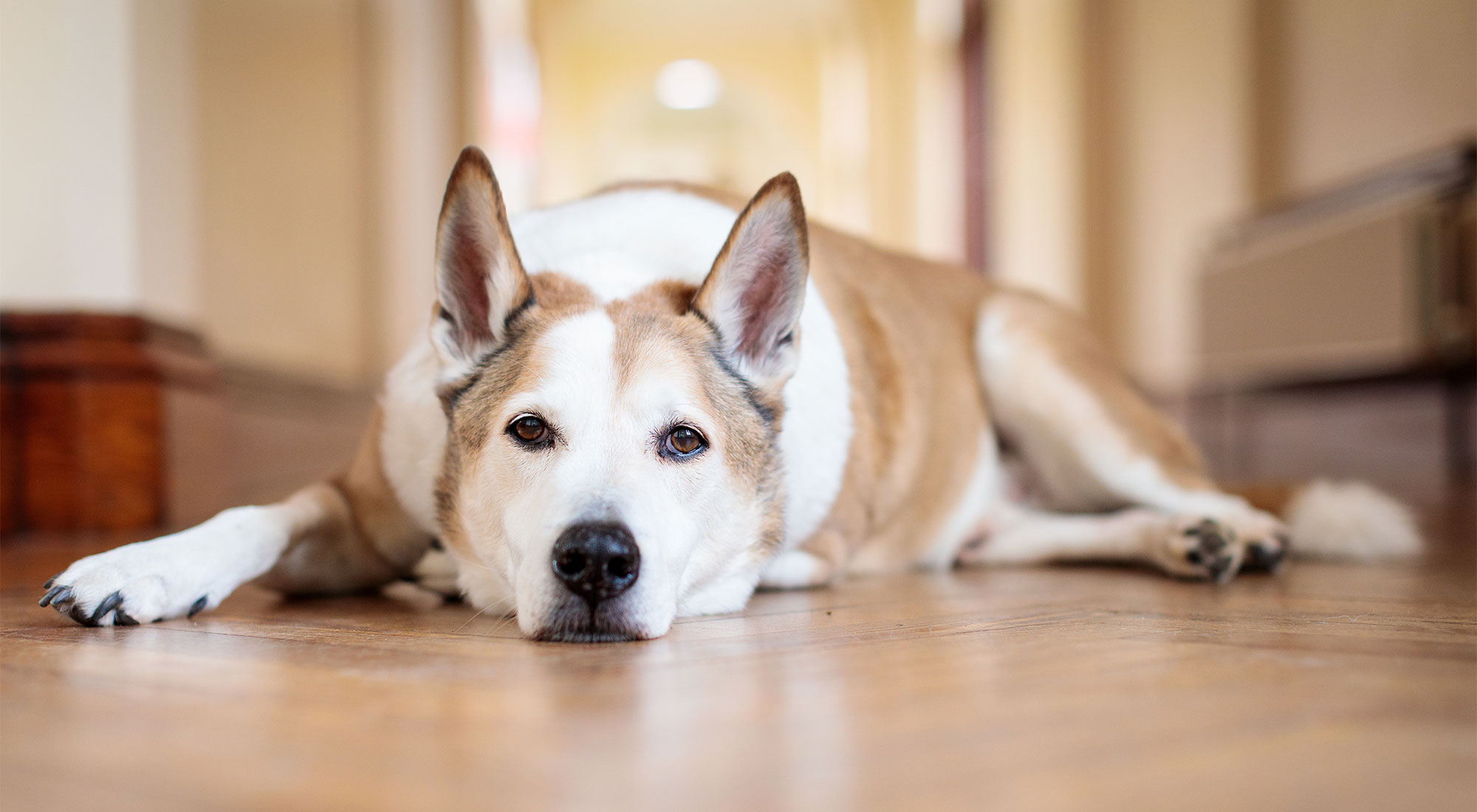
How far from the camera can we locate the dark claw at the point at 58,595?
1.56m

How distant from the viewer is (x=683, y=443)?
5.57 feet

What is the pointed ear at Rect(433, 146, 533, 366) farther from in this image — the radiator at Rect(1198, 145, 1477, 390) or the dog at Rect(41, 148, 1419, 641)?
the radiator at Rect(1198, 145, 1477, 390)

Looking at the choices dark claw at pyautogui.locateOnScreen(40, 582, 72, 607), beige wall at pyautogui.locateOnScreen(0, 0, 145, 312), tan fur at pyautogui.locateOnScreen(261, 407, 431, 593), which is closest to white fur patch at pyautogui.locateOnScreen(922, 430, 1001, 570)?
tan fur at pyautogui.locateOnScreen(261, 407, 431, 593)

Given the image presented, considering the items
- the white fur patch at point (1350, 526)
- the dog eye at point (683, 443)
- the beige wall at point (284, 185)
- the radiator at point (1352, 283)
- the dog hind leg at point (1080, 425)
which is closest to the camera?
the dog eye at point (683, 443)

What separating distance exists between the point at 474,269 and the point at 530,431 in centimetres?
35

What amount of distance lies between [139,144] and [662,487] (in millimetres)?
2479

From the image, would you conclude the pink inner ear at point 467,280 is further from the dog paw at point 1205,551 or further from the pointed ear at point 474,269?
the dog paw at point 1205,551

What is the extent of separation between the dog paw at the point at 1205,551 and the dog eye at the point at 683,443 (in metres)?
1.09

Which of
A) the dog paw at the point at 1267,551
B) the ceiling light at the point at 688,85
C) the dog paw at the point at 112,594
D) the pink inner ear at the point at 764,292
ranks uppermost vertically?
the ceiling light at the point at 688,85

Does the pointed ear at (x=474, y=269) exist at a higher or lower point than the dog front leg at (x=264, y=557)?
higher

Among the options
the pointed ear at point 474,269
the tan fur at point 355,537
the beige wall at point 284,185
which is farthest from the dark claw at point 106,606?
the beige wall at point 284,185

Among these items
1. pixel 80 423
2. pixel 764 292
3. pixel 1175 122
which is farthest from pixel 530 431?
pixel 1175 122

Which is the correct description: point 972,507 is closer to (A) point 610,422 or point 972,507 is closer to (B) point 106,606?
(A) point 610,422

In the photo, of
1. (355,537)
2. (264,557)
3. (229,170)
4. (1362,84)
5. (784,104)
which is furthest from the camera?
(784,104)
